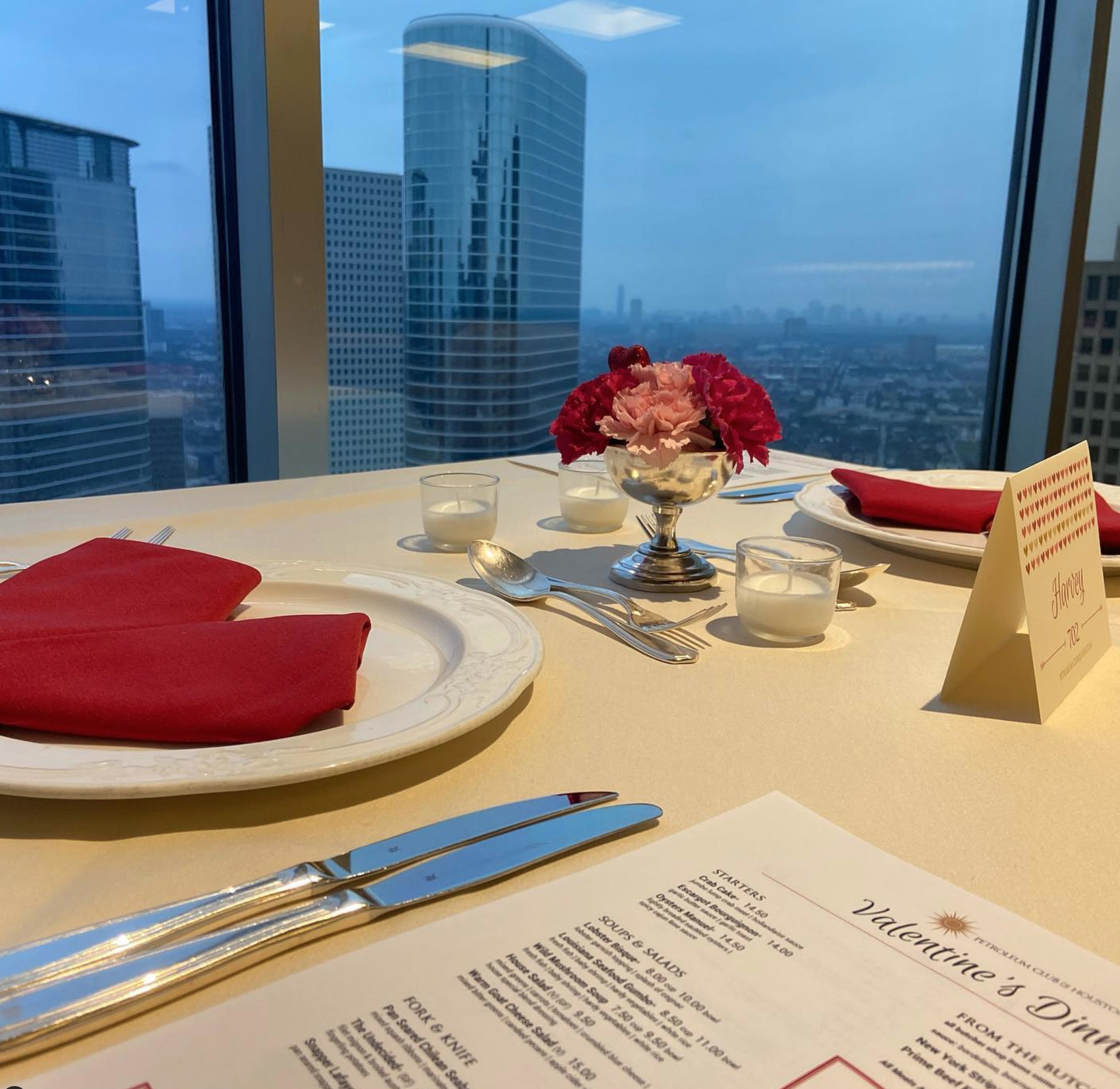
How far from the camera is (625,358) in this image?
2.82 feet

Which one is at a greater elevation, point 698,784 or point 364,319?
point 364,319

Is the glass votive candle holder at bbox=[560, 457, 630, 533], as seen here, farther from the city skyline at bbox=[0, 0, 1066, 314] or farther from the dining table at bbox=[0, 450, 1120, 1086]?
the city skyline at bbox=[0, 0, 1066, 314]

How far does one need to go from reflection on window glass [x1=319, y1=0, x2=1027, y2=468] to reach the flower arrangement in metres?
1.78

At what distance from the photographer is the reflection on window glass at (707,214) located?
2.63 metres

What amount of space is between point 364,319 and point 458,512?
1.69 meters

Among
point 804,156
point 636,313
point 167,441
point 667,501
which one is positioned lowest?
point 167,441

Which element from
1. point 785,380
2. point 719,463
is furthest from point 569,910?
point 785,380

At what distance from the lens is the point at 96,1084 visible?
281mm

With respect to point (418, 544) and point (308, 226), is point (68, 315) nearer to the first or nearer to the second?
point (308, 226)

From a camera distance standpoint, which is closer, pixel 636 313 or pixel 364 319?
pixel 364 319

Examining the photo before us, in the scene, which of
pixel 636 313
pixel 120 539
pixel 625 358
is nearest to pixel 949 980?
pixel 625 358

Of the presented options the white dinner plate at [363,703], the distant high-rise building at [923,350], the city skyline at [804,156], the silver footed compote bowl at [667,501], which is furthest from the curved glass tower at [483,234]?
the white dinner plate at [363,703]

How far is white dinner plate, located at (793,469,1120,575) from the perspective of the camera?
2.98 ft

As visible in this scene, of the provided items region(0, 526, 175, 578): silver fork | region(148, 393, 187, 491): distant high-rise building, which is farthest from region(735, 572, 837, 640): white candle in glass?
region(148, 393, 187, 491): distant high-rise building
